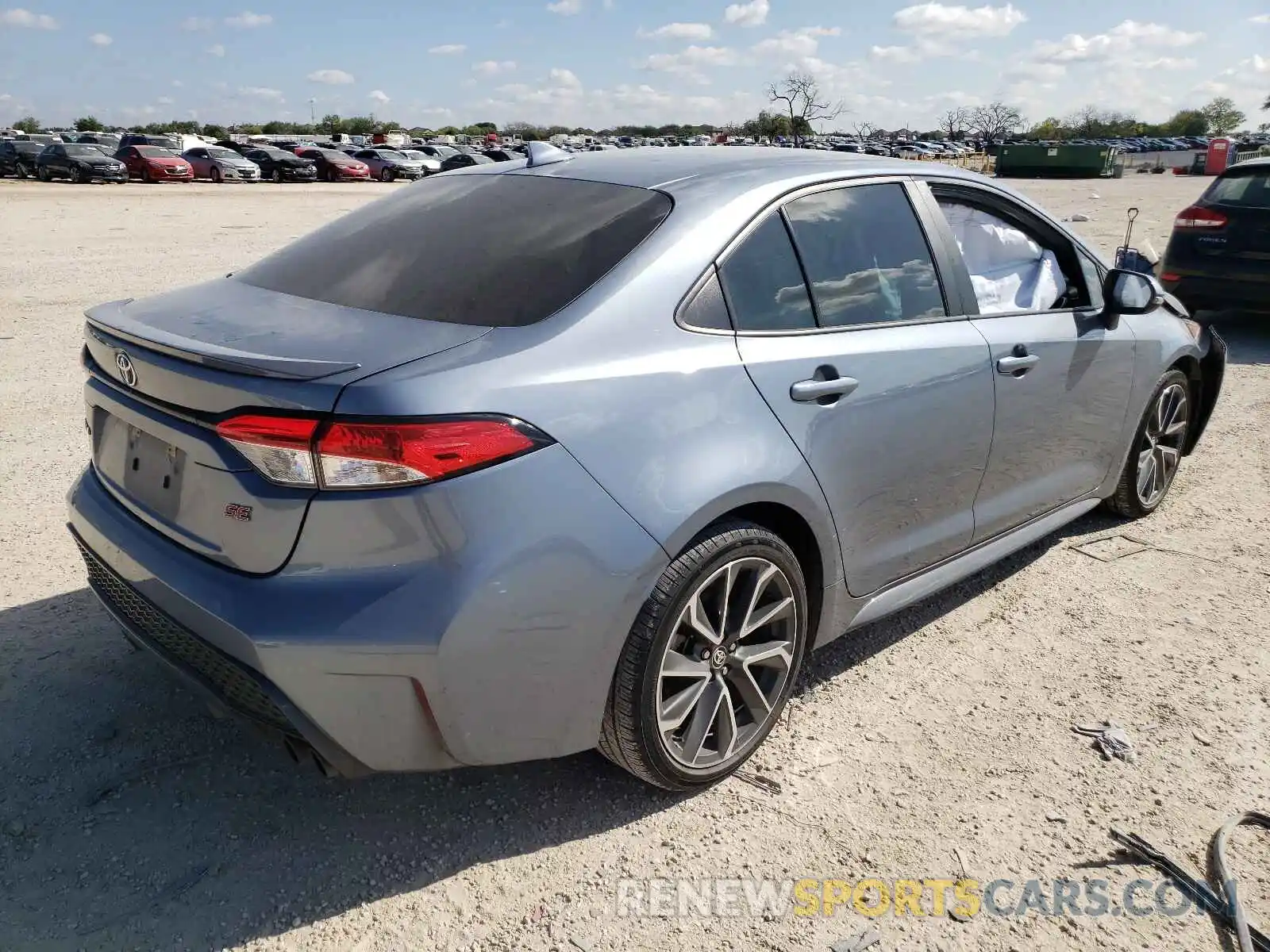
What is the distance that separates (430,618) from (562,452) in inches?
18.1

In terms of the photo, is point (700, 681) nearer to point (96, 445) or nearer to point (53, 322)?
point (96, 445)

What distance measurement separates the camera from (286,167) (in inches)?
1455

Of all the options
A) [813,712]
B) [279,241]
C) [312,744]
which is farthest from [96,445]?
[279,241]

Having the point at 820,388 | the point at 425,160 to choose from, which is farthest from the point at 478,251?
the point at 425,160

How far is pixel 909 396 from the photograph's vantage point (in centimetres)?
306

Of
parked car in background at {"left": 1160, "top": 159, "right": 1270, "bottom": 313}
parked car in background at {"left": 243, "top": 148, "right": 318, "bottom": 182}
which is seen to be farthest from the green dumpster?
parked car in background at {"left": 1160, "top": 159, "right": 1270, "bottom": 313}

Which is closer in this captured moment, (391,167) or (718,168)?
(718,168)

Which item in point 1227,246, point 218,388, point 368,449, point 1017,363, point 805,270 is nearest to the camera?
point 368,449

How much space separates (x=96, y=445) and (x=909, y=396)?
240 centimetres

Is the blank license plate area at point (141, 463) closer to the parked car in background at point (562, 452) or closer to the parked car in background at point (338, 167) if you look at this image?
the parked car in background at point (562, 452)

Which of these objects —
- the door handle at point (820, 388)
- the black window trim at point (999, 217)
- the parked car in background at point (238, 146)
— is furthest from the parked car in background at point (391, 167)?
the door handle at point (820, 388)

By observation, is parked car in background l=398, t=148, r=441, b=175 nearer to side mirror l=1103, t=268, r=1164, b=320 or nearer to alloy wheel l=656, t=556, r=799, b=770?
side mirror l=1103, t=268, r=1164, b=320

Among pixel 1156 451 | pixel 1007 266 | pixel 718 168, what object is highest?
pixel 718 168

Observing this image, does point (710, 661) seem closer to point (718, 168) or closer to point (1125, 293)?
point (718, 168)
